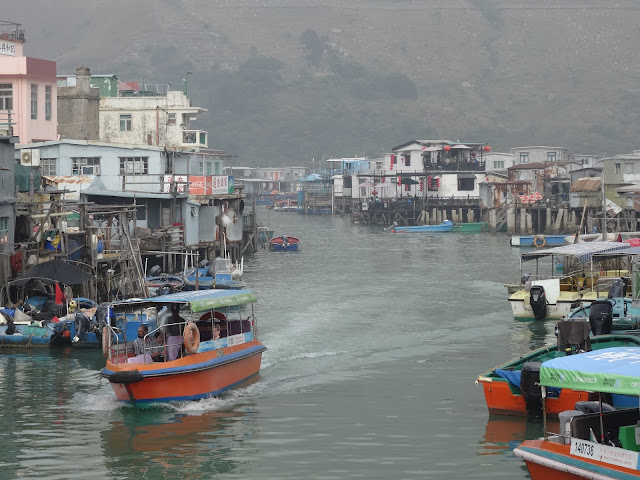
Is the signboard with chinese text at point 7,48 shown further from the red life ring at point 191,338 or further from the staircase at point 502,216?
the staircase at point 502,216

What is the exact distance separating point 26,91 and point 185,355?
125ft

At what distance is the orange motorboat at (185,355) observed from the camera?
2716cm

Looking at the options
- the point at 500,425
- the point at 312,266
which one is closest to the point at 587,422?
the point at 500,425

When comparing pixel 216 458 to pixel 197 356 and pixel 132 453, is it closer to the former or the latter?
pixel 132 453

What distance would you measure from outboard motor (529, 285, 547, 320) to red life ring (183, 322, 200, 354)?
1695cm

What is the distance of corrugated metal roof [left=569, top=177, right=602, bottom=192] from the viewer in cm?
9331

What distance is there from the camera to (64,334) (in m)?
36.0

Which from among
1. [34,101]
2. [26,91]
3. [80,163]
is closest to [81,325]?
[80,163]

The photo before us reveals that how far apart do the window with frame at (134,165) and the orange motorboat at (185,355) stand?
107ft

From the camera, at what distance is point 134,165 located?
63719 millimetres

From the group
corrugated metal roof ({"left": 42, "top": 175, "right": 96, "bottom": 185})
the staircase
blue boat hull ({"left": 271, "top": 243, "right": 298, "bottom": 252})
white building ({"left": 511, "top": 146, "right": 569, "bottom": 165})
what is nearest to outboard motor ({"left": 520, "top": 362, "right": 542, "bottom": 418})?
corrugated metal roof ({"left": 42, "top": 175, "right": 96, "bottom": 185})

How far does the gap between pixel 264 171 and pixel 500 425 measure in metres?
173

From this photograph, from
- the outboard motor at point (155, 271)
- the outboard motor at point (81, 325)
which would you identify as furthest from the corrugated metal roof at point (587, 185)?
the outboard motor at point (81, 325)

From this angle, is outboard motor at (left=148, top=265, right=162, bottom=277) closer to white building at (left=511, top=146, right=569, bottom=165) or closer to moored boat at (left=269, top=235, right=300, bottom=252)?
moored boat at (left=269, top=235, right=300, bottom=252)
